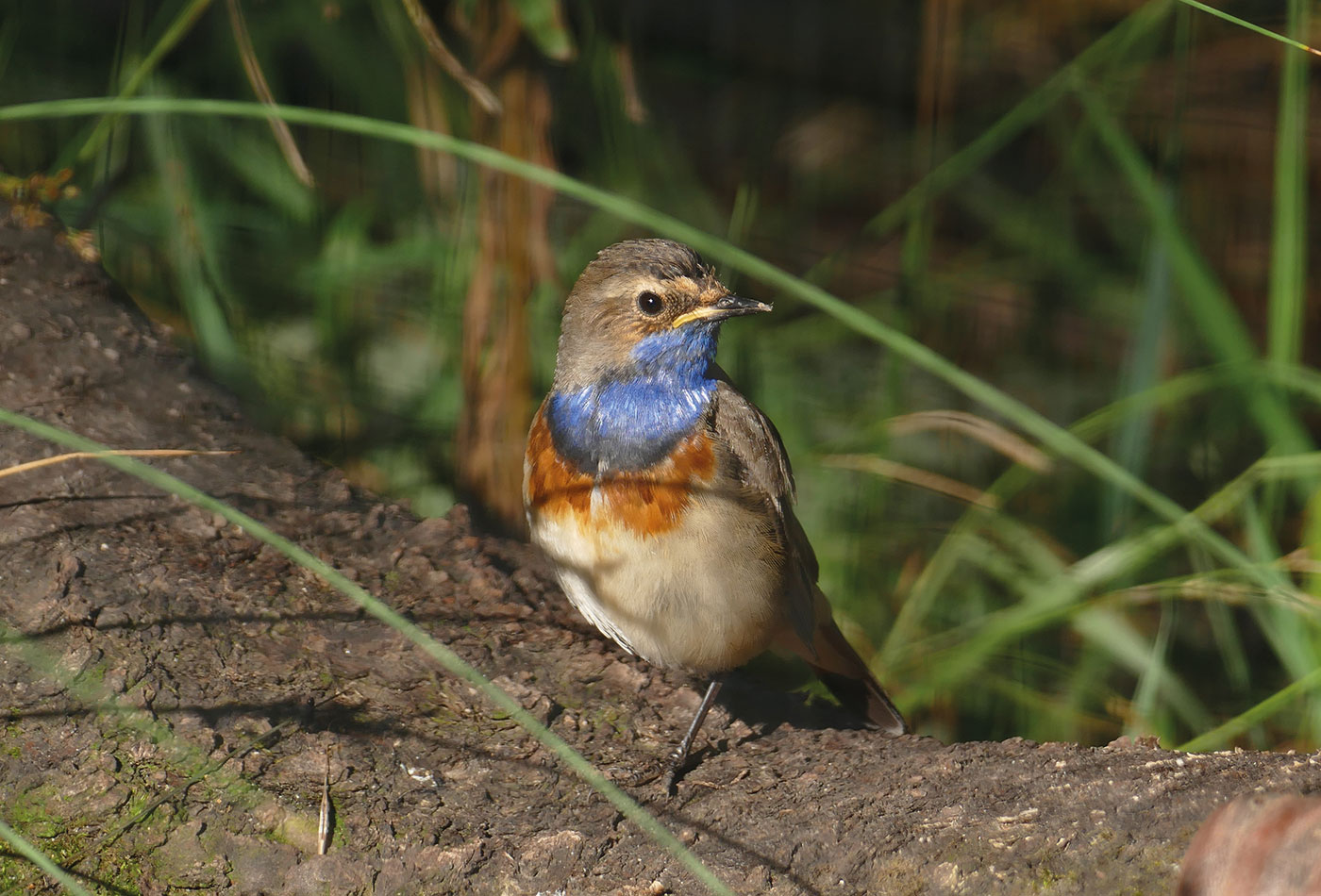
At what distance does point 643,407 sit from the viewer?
10.8ft

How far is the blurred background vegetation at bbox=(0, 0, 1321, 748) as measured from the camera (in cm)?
393

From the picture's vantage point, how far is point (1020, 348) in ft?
20.4

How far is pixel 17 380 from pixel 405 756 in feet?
4.50

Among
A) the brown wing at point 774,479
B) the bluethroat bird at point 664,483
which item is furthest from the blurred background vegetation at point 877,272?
the bluethroat bird at point 664,483

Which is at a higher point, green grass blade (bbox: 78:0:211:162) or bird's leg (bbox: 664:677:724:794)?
green grass blade (bbox: 78:0:211:162)

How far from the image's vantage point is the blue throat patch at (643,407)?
3215 millimetres

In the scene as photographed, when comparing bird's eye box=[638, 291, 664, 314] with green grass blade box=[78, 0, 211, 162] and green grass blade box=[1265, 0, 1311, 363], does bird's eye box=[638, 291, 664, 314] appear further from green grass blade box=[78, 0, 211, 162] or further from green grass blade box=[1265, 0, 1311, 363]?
green grass blade box=[1265, 0, 1311, 363]

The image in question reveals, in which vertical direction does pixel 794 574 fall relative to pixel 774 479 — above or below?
below

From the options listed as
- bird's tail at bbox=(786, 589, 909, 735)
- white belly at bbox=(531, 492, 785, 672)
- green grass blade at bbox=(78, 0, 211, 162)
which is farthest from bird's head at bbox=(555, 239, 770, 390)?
green grass blade at bbox=(78, 0, 211, 162)

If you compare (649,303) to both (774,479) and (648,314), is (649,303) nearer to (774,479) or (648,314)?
(648,314)

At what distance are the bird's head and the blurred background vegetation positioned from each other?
71 cm

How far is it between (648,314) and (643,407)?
0.25 metres

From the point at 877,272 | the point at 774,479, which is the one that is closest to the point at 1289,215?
the point at 774,479

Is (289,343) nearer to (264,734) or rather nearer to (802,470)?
(802,470)
